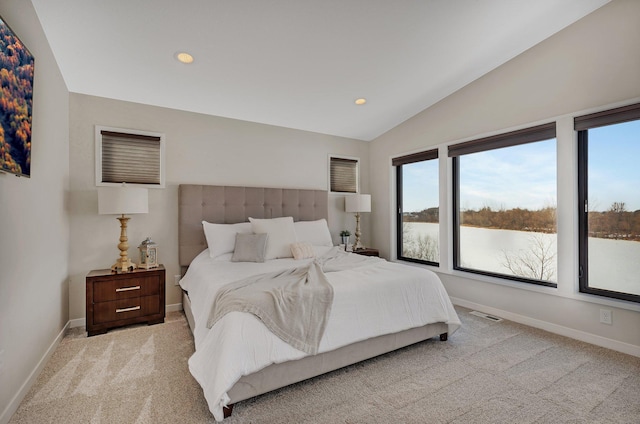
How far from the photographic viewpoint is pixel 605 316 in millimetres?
2615

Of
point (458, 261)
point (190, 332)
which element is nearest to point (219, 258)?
point (190, 332)

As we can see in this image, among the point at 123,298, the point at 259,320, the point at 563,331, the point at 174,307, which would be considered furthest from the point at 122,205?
the point at 563,331

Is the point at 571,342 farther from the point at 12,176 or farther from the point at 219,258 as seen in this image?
the point at 12,176

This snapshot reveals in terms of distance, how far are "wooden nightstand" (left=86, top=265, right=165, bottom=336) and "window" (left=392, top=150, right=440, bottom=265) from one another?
3.43m

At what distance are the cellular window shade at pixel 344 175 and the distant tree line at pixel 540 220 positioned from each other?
42.7 inches

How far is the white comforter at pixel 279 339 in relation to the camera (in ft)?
5.61

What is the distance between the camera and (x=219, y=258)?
3.25 m

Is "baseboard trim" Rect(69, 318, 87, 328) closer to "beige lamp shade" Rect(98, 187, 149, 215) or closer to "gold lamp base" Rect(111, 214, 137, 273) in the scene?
"gold lamp base" Rect(111, 214, 137, 273)

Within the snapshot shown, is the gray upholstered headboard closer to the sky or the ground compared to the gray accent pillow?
closer to the sky

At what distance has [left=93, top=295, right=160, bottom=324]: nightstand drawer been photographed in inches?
114

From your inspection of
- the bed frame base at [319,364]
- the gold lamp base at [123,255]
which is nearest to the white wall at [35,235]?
the gold lamp base at [123,255]

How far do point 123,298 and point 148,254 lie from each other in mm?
477

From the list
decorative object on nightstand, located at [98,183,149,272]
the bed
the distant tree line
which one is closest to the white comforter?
the bed

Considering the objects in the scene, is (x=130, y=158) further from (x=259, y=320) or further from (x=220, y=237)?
(x=259, y=320)
